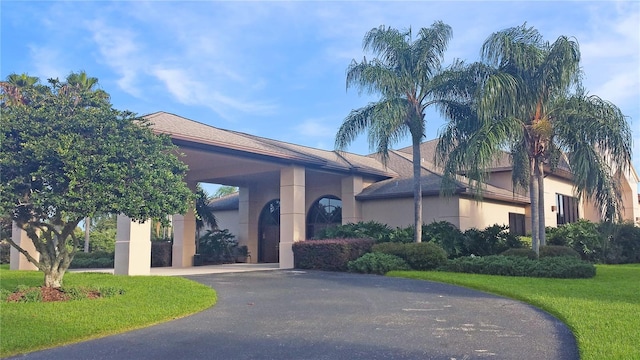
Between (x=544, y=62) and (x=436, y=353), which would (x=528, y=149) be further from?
(x=436, y=353)

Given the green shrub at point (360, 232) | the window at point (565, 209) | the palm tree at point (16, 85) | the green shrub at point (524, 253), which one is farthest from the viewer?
the window at point (565, 209)

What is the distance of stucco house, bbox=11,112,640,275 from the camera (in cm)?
1698

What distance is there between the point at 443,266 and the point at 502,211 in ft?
28.4

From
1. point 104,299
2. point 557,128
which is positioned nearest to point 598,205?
point 557,128

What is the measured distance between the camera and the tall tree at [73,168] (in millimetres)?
9789

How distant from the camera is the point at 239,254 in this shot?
1037 inches

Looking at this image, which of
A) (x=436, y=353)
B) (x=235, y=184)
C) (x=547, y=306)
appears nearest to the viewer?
(x=436, y=353)

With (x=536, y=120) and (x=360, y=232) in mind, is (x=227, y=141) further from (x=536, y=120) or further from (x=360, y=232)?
(x=536, y=120)

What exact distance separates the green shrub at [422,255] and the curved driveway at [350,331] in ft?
16.2

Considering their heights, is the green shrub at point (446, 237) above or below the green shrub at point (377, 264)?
above

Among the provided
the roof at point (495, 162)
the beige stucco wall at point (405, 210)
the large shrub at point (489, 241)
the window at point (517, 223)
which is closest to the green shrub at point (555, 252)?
the large shrub at point (489, 241)

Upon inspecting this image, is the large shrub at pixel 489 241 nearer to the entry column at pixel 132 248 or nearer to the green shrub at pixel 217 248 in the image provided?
the entry column at pixel 132 248

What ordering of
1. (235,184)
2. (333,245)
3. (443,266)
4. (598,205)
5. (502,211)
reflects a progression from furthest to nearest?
(235,184) → (502,211) → (333,245) → (443,266) → (598,205)

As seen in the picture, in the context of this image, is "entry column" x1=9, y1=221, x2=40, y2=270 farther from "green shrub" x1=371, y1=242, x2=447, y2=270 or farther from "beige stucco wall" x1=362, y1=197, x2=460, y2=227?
"green shrub" x1=371, y1=242, x2=447, y2=270
